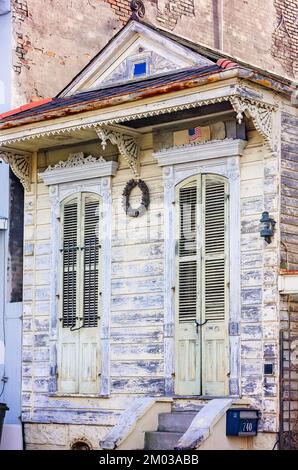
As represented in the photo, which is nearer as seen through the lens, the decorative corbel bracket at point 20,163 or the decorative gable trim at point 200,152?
the decorative gable trim at point 200,152

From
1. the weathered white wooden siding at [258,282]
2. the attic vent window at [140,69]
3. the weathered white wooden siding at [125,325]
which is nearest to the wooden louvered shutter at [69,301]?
the weathered white wooden siding at [125,325]

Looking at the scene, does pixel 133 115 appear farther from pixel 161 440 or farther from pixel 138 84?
pixel 161 440

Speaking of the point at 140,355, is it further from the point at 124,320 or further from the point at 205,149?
the point at 205,149

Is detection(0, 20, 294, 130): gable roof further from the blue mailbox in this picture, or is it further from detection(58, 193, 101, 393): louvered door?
the blue mailbox

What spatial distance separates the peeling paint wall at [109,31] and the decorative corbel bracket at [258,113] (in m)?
4.64

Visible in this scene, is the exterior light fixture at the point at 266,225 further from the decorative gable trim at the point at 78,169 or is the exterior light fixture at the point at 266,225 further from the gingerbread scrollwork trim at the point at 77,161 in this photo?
the gingerbread scrollwork trim at the point at 77,161

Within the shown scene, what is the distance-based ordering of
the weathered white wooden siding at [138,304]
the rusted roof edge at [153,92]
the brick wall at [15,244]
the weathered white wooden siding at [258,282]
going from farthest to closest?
the brick wall at [15,244]
the weathered white wooden siding at [138,304]
the weathered white wooden siding at [258,282]
the rusted roof edge at [153,92]

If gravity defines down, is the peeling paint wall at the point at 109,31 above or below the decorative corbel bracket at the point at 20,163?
above

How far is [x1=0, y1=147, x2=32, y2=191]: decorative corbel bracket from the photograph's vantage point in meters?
16.1

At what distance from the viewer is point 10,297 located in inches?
653

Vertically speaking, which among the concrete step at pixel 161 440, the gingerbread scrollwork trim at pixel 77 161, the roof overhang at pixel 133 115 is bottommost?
the concrete step at pixel 161 440

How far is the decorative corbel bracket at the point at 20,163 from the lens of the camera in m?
16.1
